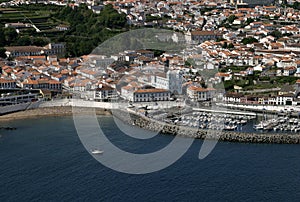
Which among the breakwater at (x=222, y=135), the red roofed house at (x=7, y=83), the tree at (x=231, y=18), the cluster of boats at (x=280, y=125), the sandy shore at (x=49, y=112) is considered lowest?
the breakwater at (x=222, y=135)

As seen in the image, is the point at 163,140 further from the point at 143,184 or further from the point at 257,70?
the point at 257,70

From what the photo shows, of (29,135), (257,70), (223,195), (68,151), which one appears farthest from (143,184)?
(257,70)

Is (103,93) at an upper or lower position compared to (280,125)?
upper

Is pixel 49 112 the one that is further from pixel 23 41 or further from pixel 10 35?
pixel 10 35

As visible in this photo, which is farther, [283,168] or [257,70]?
[257,70]

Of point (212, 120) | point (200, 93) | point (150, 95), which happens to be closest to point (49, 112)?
point (150, 95)

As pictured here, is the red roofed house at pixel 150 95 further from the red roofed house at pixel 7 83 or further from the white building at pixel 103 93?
the red roofed house at pixel 7 83

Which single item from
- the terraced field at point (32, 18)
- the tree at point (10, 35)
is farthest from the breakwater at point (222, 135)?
the terraced field at point (32, 18)
